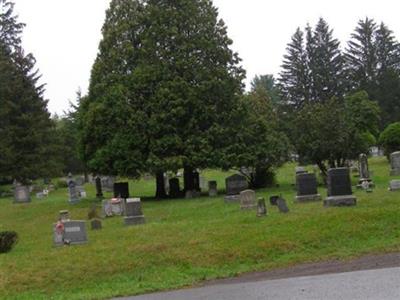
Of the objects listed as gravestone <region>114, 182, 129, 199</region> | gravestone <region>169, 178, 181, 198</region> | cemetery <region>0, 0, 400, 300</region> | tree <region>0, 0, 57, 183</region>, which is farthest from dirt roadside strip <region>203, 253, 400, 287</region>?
tree <region>0, 0, 57, 183</region>

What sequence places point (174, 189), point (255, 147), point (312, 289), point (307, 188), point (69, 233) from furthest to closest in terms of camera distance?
point (174, 189) → point (255, 147) → point (307, 188) → point (69, 233) → point (312, 289)

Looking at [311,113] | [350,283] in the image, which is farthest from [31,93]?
[350,283]

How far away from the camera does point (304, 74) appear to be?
76375mm

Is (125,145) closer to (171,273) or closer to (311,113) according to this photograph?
(311,113)

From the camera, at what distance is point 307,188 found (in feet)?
69.7

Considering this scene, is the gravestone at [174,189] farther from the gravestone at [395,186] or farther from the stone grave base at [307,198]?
the gravestone at [395,186]

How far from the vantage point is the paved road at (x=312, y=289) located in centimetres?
883

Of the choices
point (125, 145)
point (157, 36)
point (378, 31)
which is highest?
point (378, 31)

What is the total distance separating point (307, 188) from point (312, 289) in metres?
12.0

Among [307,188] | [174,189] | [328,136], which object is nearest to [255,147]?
[328,136]

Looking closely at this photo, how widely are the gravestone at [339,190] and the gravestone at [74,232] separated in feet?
24.3

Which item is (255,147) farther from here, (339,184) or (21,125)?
(21,125)

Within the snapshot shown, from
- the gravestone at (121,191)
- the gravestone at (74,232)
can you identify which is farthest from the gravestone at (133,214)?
the gravestone at (121,191)

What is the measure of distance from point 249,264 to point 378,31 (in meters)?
68.5
